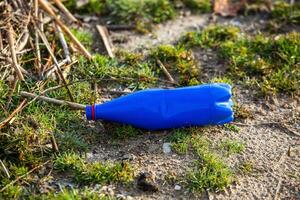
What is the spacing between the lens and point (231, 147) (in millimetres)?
3047

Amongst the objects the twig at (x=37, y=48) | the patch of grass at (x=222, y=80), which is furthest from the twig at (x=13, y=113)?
the patch of grass at (x=222, y=80)

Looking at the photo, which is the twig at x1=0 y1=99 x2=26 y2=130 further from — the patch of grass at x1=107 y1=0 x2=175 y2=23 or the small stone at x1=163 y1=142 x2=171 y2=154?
the patch of grass at x1=107 y1=0 x2=175 y2=23

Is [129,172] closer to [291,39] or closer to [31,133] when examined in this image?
[31,133]

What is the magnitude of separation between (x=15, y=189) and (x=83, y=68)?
112 centimetres

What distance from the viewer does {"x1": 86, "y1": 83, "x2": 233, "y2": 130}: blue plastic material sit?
9.80 feet

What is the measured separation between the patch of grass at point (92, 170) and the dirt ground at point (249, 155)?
5 cm

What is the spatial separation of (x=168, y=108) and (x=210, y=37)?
46.2 inches

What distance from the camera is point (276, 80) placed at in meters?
3.55

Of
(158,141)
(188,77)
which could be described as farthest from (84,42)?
(158,141)

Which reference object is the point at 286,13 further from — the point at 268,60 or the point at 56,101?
the point at 56,101

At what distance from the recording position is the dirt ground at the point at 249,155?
110 inches

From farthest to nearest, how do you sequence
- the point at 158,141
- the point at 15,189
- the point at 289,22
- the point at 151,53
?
the point at 289,22 < the point at 151,53 < the point at 158,141 < the point at 15,189

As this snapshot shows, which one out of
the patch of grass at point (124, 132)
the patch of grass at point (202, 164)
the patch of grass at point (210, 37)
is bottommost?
the patch of grass at point (202, 164)

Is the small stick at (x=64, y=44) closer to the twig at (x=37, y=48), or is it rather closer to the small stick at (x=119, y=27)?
the twig at (x=37, y=48)
